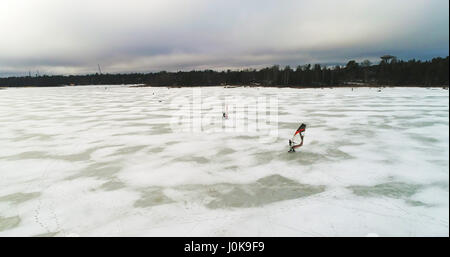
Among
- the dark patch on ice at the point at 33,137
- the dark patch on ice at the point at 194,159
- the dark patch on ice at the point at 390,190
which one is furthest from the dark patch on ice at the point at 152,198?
the dark patch on ice at the point at 33,137

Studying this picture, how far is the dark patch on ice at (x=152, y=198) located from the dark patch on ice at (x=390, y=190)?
11.7ft

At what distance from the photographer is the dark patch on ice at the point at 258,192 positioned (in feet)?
13.6

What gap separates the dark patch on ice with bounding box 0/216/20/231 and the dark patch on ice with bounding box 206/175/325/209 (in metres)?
3.02

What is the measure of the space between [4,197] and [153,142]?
167 inches

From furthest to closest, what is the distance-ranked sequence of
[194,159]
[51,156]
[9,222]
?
[51,156]
[194,159]
[9,222]

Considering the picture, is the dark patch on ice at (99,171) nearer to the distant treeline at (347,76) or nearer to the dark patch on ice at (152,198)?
the dark patch on ice at (152,198)

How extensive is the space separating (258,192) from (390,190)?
2499 mm

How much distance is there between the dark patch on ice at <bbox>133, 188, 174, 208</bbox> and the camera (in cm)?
416

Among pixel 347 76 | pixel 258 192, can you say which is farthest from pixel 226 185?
pixel 347 76

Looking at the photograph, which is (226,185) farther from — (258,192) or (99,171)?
(99,171)

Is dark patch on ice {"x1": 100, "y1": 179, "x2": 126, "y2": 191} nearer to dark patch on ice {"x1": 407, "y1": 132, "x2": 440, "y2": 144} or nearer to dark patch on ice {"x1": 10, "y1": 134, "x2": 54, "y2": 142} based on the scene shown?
dark patch on ice {"x1": 10, "y1": 134, "x2": 54, "y2": 142}

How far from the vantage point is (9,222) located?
372 centimetres

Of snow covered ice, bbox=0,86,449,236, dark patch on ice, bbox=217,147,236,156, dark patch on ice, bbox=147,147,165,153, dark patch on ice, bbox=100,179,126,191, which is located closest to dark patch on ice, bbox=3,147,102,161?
snow covered ice, bbox=0,86,449,236
